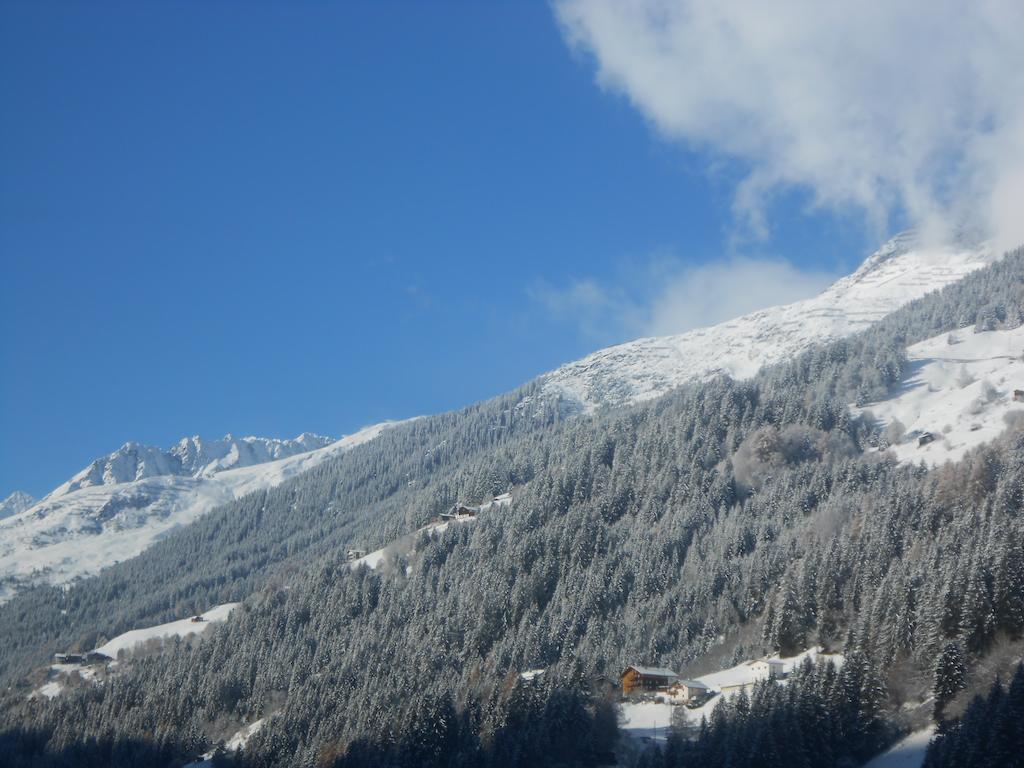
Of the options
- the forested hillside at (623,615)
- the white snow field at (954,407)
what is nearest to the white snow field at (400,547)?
the forested hillside at (623,615)

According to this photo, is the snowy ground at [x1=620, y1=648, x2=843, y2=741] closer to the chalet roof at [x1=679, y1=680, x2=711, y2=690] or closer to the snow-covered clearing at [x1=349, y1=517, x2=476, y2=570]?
the chalet roof at [x1=679, y1=680, x2=711, y2=690]

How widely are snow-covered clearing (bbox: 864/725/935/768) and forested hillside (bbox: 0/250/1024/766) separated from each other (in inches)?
56.0

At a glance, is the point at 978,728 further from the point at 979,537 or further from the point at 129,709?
the point at 129,709

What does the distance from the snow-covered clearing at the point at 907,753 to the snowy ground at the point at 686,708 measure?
12296 millimetres

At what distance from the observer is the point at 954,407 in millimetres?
173750

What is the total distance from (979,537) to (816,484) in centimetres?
5107

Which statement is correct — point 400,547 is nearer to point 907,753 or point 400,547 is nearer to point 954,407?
point 954,407

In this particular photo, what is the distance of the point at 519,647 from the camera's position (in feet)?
409

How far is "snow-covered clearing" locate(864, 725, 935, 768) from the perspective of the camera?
7356 cm

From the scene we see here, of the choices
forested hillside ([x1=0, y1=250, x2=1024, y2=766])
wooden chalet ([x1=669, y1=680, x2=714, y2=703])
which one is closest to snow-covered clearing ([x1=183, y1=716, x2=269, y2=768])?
forested hillside ([x1=0, y1=250, x2=1024, y2=766])

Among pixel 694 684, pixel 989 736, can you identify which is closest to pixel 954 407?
pixel 694 684

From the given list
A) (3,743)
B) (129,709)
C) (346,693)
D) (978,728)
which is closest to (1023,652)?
(978,728)

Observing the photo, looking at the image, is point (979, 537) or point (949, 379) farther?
point (949, 379)

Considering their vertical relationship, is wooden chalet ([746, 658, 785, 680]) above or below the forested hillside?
below
